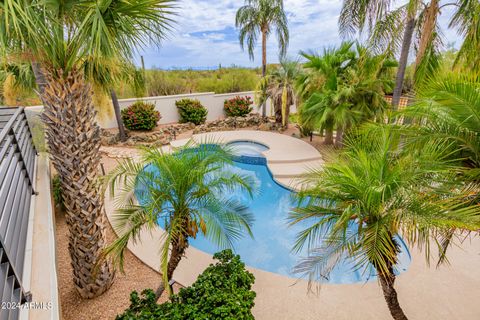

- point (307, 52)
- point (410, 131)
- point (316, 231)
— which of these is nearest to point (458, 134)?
point (410, 131)

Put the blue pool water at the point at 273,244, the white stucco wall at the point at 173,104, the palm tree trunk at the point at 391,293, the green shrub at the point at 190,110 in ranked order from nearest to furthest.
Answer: the palm tree trunk at the point at 391,293, the blue pool water at the point at 273,244, the white stucco wall at the point at 173,104, the green shrub at the point at 190,110

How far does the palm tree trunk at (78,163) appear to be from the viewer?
3184 mm

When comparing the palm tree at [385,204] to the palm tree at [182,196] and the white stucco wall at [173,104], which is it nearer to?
the palm tree at [182,196]

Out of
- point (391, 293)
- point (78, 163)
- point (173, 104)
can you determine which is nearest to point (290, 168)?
point (391, 293)

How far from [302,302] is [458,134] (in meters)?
3.20

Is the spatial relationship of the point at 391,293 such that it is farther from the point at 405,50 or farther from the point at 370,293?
the point at 405,50

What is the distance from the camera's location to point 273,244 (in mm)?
6129

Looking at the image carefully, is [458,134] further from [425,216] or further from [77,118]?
[77,118]

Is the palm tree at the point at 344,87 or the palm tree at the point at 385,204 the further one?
the palm tree at the point at 344,87

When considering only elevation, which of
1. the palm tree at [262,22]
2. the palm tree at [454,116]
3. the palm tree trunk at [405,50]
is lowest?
the palm tree at [454,116]

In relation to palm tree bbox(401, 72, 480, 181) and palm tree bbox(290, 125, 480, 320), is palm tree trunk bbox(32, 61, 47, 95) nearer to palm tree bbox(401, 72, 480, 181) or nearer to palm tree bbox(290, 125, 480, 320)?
palm tree bbox(290, 125, 480, 320)

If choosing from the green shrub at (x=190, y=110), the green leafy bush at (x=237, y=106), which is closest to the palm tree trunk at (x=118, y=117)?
the green shrub at (x=190, y=110)

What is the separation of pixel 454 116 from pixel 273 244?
4.52 meters

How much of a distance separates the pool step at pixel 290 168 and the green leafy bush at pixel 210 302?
5790 mm
